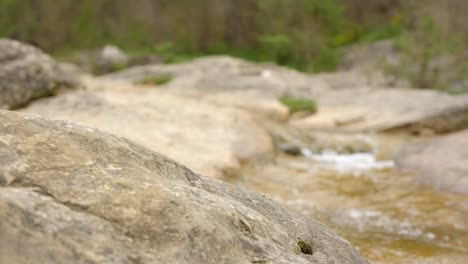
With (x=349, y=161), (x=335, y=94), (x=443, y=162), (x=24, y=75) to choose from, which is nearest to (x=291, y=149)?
(x=349, y=161)

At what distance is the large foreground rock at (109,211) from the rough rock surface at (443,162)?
12.9 feet

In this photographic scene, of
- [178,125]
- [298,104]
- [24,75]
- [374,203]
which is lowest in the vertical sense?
[24,75]

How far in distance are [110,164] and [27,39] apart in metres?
21.4

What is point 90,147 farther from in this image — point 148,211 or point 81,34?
point 81,34

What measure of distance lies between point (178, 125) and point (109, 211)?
570 cm

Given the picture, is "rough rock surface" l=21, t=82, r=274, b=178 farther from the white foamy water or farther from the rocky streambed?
the white foamy water

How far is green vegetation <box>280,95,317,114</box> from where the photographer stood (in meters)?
10.6

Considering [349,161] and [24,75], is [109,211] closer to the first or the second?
[349,161]

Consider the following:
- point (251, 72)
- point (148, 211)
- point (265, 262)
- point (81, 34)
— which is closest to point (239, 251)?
point (265, 262)

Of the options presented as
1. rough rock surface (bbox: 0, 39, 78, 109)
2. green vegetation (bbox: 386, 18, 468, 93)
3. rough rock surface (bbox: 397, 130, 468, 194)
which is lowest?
rough rock surface (bbox: 0, 39, 78, 109)

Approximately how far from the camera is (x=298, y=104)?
1065 centimetres

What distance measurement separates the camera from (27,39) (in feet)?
72.5

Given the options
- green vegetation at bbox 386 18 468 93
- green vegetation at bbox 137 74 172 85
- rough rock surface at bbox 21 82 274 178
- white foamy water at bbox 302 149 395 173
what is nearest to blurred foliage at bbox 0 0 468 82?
green vegetation at bbox 386 18 468 93

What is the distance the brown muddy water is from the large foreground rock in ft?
6.97
